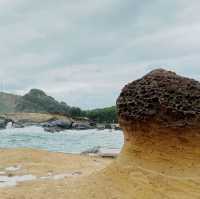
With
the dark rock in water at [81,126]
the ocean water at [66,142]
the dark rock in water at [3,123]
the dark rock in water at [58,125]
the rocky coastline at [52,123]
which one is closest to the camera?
the ocean water at [66,142]

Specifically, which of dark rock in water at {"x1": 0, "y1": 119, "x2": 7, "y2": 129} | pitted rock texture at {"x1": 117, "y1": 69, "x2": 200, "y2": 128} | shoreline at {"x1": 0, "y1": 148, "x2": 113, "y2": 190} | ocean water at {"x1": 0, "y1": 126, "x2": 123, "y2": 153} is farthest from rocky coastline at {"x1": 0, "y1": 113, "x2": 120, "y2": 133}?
pitted rock texture at {"x1": 117, "y1": 69, "x2": 200, "y2": 128}

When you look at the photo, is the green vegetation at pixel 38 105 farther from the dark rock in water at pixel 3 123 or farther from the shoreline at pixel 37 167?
the shoreline at pixel 37 167

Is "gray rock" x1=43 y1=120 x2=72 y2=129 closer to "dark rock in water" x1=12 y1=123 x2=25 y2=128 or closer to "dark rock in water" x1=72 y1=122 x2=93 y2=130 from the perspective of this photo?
"dark rock in water" x1=72 y1=122 x2=93 y2=130

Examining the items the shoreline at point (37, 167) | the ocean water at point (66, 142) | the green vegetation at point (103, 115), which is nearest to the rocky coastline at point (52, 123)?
the green vegetation at point (103, 115)

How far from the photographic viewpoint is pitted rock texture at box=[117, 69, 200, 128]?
8.52 m

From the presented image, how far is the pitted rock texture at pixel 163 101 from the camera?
28.0 ft

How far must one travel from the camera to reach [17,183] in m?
10.1

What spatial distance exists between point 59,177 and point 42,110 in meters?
89.6

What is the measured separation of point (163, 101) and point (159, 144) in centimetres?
78

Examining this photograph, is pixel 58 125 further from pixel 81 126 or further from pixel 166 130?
pixel 166 130

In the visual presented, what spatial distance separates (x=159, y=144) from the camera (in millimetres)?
8727

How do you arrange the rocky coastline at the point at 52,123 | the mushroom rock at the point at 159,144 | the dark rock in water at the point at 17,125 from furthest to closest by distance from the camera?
the dark rock in water at the point at 17,125 → the rocky coastline at the point at 52,123 → the mushroom rock at the point at 159,144

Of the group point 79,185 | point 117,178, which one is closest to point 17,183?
point 79,185

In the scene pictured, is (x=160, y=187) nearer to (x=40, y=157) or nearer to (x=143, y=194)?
(x=143, y=194)
